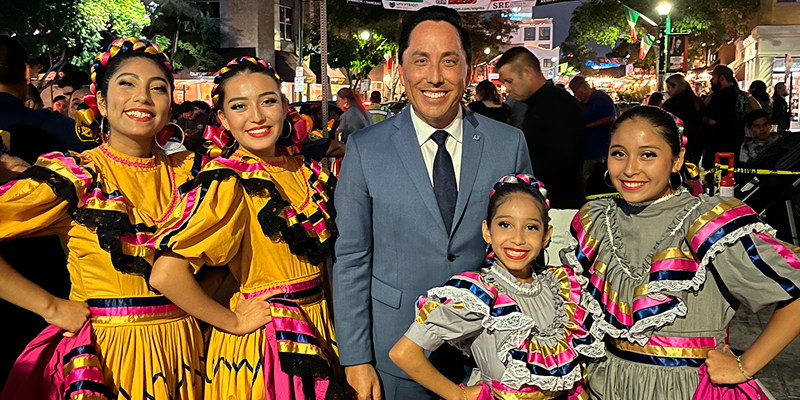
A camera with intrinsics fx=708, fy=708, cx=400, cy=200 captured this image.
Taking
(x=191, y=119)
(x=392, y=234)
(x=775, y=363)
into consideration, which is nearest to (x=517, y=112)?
(x=775, y=363)

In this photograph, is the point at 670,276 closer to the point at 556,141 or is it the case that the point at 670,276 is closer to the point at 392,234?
the point at 392,234

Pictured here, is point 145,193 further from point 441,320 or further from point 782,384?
point 782,384

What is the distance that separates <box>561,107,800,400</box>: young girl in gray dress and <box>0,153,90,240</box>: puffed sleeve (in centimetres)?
199

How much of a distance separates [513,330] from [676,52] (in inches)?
636

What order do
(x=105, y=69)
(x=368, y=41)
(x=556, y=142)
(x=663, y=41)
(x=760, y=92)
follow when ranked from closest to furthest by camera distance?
(x=105, y=69) → (x=556, y=142) → (x=760, y=92) → (x=663, y=41) → (x=368, y=41)

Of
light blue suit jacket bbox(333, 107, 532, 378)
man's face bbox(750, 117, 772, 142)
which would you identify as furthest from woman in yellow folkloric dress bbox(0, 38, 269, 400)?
man's face bbox(750, 117, 772, 142)

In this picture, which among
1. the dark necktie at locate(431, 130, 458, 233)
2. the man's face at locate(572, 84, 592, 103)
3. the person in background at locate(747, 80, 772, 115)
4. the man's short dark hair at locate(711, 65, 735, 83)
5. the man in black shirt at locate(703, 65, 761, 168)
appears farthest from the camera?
the person in background at locate(747, 80, 772, 115)

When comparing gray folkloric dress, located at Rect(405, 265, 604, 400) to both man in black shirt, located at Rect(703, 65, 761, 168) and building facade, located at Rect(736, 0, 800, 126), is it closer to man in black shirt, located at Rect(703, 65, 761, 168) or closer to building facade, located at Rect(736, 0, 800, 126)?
man in black shirt, located at Rect(703, 65, 761, 168)

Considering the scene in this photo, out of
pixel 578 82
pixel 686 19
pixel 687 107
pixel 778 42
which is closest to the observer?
pixel 687 107

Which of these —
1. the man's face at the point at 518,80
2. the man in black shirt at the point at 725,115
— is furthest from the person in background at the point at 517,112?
the man in black shirt at the point at 725,115

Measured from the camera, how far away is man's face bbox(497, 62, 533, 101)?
657cm

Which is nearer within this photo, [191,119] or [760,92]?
[191,119]

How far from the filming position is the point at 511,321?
2561 millimetres

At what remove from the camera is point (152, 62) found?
310 centimetres
